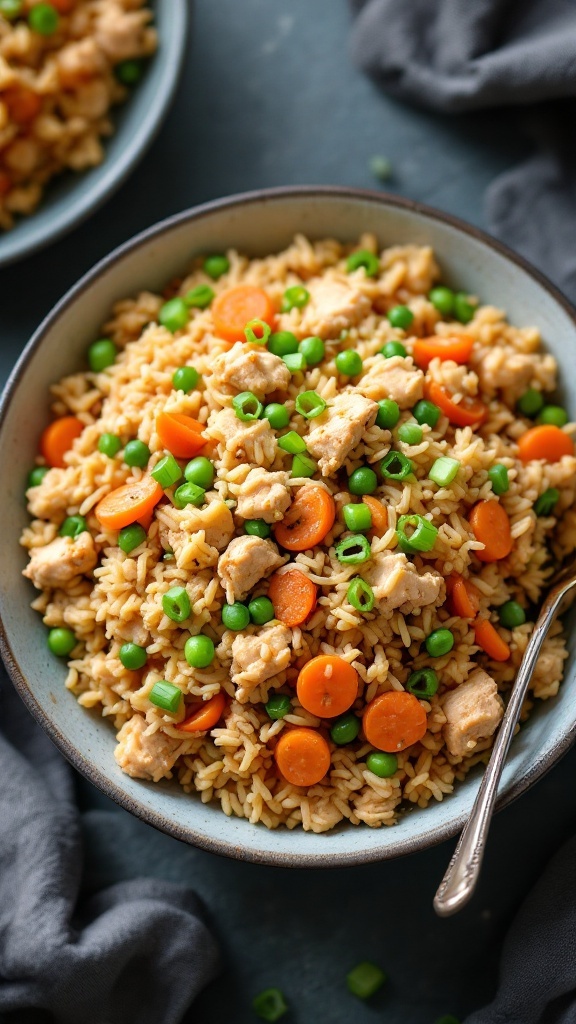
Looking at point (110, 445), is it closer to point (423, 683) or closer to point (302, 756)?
point (302, 756)

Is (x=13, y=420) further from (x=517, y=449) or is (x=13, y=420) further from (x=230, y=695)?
(x=517, y=449)

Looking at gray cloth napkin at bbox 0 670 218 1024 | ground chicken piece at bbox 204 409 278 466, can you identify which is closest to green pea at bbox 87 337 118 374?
ground chicken piece at bbox 204 409 278 466

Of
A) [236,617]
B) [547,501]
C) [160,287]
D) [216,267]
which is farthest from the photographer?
[160,287]

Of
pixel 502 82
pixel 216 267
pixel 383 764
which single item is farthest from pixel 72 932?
pixel 502 82

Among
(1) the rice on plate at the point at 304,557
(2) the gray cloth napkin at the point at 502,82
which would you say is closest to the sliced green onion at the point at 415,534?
(1) the rice on plate at the point at 304,557

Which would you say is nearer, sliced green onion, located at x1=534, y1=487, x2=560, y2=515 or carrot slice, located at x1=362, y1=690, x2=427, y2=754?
carrot slice, located at x1=362, y1=690, x2=427, y2=754

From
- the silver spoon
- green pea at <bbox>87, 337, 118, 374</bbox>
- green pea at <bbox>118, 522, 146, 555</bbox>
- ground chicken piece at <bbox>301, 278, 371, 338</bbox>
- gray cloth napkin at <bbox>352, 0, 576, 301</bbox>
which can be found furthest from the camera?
gray cloth napkin at <bbox>352, 0, 576, 301</bbox>

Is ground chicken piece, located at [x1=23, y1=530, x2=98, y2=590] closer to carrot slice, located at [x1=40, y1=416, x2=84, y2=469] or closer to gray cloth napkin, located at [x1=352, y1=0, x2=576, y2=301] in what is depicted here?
carrot slice, located at [x1=40, y1=416, x2=84, y2=469]
